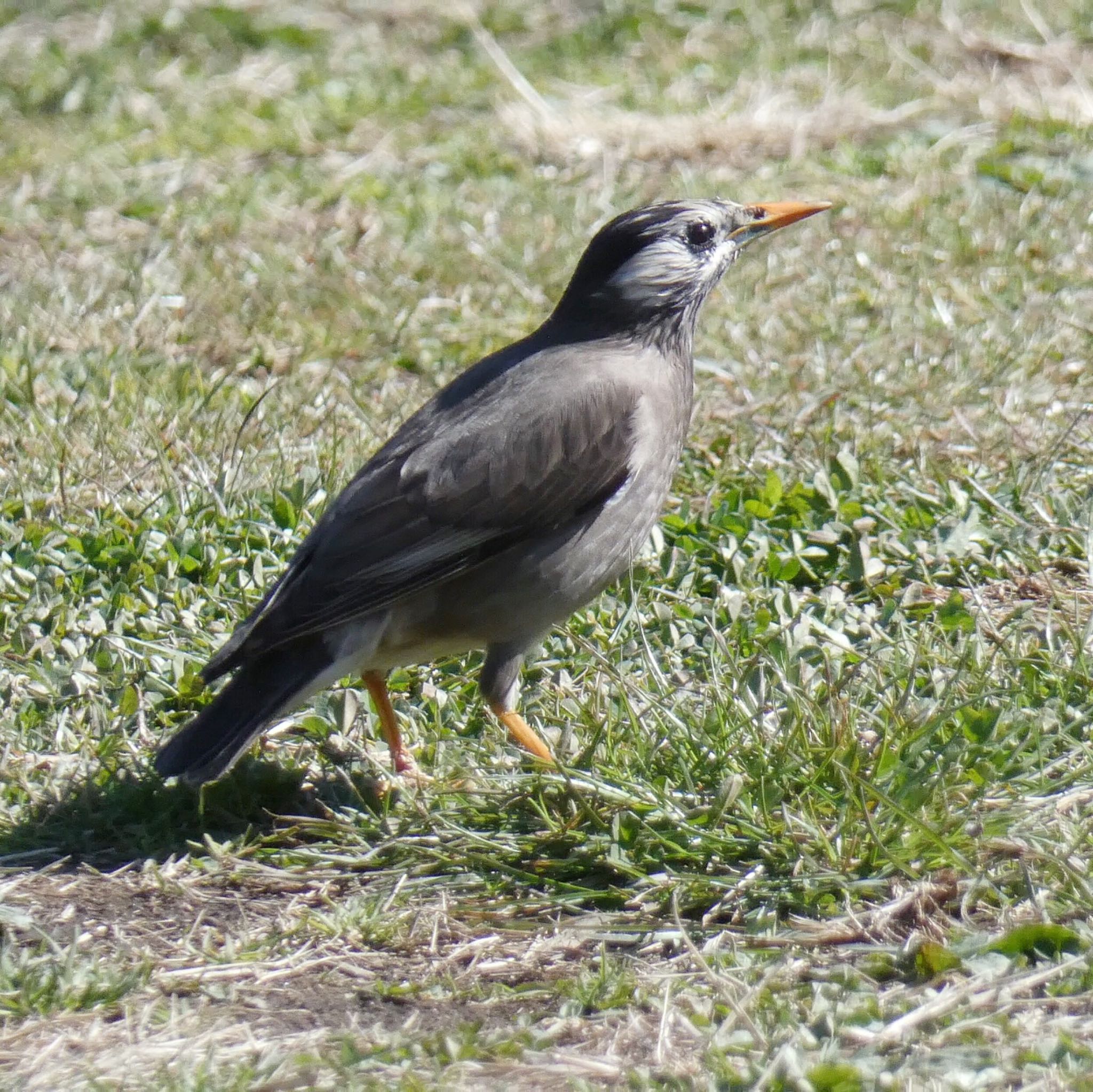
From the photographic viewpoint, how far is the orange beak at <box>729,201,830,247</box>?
6.07 m

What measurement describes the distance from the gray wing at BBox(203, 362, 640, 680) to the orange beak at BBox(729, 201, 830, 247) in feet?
3.51

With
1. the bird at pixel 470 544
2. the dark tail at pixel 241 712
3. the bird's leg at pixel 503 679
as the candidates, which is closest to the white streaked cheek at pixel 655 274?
the bird at pixel 470 544

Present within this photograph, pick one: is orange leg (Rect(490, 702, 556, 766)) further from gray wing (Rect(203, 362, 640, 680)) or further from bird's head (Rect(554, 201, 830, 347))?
bird's head (Rect(554, 201, 830, 347))

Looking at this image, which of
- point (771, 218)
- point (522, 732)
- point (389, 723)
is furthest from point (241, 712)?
point (771, 218)

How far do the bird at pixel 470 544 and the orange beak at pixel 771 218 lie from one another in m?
0.80

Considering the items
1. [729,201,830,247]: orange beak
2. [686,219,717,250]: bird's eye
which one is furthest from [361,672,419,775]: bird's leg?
[729,201,830,247]: orange beak

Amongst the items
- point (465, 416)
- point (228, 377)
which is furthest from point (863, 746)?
point (228, 377)

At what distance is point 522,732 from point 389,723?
17.5 inches

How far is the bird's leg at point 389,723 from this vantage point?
4.89 metres

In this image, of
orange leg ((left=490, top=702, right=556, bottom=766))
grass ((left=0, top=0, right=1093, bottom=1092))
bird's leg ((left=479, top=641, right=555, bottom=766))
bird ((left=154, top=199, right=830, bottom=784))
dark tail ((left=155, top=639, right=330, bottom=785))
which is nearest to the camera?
grass ((left=0, top=0, right=1093, bottom=1092))

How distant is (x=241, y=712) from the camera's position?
466cm

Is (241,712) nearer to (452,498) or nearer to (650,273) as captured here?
(452,498)

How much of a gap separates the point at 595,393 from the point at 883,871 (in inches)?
74.3

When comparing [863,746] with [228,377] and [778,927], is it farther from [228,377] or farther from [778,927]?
[228,377]
